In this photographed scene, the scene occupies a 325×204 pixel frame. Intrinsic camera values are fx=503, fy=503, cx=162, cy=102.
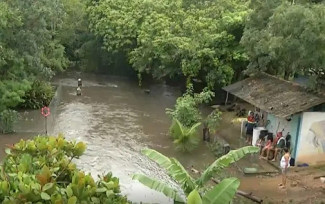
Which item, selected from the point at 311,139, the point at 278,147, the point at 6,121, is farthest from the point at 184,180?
the point at 6,121

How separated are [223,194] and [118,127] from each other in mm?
14004

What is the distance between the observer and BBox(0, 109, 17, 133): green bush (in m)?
22.5

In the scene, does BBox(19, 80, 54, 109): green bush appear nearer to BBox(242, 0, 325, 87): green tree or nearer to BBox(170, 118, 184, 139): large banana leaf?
BBox(170, 118, 184, 139): large banana leaf

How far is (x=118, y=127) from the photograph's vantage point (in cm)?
2434

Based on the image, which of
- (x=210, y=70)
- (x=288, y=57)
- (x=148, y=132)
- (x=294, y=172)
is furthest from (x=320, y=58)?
(x=210, y=70)

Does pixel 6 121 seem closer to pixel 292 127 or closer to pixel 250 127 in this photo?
pixel 250 127

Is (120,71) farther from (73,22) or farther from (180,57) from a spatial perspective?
(180,57)

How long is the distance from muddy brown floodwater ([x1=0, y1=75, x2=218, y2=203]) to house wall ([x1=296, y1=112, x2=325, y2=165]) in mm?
3561

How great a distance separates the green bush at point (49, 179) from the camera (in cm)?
820

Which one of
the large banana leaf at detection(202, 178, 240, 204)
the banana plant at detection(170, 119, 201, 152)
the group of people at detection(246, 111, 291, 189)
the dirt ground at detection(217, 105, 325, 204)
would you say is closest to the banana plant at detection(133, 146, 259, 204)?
the large banana leaf at detection(202, 178, 240, 204)

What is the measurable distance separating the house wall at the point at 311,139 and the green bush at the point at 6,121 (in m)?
12.5

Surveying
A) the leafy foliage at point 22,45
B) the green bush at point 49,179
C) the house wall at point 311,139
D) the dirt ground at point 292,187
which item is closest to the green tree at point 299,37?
the house wall at point 311,139

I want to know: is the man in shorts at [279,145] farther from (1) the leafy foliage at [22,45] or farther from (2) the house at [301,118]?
(1) the leafy foliage at [22,45]

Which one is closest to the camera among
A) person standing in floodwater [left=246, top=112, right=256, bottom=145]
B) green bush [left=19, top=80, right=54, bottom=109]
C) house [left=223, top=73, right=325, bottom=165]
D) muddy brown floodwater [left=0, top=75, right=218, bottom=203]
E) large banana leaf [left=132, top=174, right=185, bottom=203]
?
large banana leaf [left=132, top=174, right=185, bottom=203]
